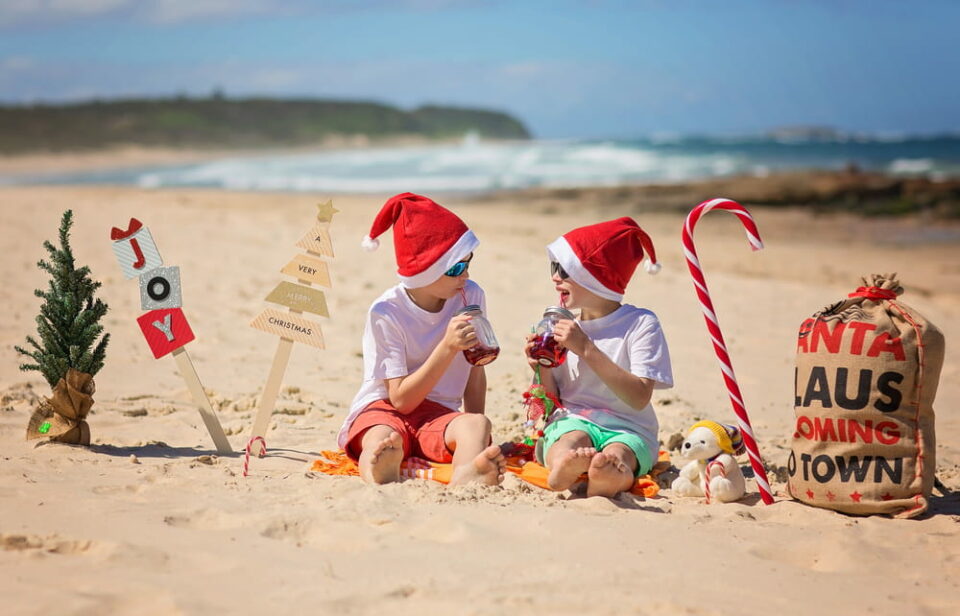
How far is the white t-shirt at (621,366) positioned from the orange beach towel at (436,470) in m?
0.20

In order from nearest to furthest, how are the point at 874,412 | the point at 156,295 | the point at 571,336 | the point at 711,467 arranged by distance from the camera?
the point at 874,412, the point at 571,336, the point at 711,467, the point at 156,295

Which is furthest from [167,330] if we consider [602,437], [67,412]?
[602,437]

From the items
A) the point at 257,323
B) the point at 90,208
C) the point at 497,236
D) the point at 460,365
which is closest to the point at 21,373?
the point at 257,323

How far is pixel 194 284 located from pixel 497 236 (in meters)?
5.37

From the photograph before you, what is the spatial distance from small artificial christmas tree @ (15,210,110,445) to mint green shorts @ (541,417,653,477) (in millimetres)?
2094

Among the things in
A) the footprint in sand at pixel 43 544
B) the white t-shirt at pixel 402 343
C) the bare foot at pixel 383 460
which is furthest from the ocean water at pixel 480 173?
the footprint in sand at pixel 43 544

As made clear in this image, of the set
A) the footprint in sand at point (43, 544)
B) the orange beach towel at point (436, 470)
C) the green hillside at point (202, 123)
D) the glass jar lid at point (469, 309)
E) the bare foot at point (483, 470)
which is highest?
the green hillside at point (202, 123)

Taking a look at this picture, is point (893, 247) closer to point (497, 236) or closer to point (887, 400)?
point (497, 236)

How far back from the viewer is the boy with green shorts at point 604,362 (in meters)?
3.81

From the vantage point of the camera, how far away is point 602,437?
3.97 metres

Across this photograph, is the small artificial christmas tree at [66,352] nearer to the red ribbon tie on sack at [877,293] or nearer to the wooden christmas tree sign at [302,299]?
the wooden christmas tree sign at [302,299]

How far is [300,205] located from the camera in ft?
60.1

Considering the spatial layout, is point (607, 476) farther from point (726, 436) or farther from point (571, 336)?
point (726, 436)

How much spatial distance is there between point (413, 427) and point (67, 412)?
158 centimetres
